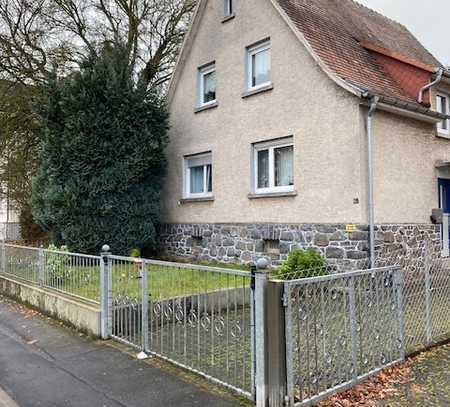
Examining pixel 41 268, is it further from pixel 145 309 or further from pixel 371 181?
pixel 371 181

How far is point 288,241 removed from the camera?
35.3 ft

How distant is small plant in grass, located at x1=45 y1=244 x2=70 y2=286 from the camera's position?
25.5ft

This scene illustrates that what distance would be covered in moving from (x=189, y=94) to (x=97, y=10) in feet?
21.9

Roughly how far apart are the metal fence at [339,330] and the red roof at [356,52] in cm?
594

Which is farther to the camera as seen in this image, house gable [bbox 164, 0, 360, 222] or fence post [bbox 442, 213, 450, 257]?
fence post [bbox 442, 213, 450, 257]

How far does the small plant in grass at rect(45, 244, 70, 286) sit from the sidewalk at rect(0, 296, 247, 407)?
4.31ft

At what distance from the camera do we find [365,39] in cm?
1295

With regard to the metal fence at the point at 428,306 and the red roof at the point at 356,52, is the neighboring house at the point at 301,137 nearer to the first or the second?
the red roof at the point at 356,52

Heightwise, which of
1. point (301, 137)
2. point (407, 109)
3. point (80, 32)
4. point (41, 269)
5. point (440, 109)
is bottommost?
point (41, 269)

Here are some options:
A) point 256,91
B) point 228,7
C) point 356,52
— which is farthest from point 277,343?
point 228,7

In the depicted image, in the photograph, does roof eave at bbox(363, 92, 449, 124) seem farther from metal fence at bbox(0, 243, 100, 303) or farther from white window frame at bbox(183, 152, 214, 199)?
metal fence at bbox(0, 243, 100, 303)

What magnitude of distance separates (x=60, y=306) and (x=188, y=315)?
3.29m

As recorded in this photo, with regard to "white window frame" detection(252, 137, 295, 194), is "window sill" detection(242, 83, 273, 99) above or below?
above

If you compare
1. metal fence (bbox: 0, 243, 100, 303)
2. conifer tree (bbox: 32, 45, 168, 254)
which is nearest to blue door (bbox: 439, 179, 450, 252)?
conifer tree (bbox: 32, 45, 168, 254)
